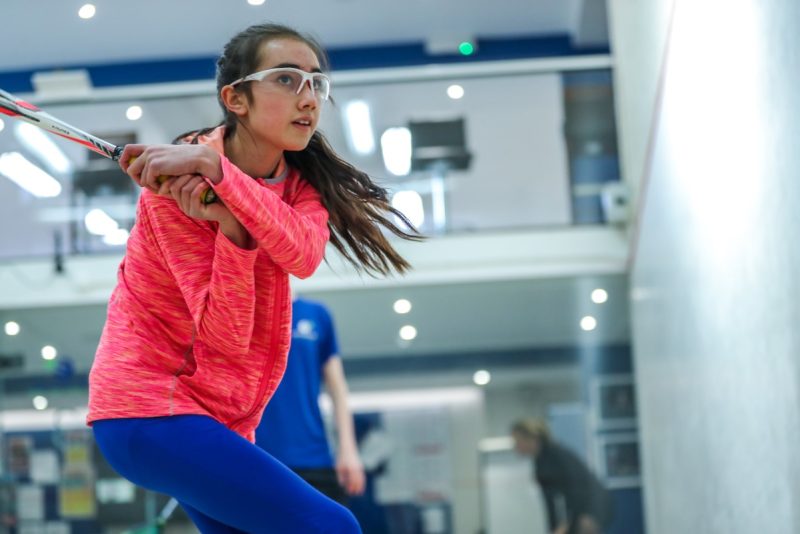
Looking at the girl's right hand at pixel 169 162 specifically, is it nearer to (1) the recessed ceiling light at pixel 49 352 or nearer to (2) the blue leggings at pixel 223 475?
(2) the blue leggings at pixel 223 475

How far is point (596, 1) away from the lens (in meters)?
8.53

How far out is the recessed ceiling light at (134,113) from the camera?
242 inches

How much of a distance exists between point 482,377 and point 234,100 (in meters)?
4.25

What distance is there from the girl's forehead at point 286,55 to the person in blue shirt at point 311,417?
191 cm

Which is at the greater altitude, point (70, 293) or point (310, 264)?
point (70, 293)

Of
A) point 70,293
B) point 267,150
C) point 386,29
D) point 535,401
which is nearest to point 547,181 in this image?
point 535,401

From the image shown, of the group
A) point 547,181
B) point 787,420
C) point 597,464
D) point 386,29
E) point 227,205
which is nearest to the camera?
point 227,205

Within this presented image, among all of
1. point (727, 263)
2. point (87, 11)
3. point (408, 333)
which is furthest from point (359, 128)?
point (727, 263)

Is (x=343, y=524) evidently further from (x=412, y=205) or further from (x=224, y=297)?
(x=412, y=205)

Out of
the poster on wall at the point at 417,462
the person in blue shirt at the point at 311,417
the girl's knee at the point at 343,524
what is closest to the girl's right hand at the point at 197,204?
the girl's knee at the point at 343,524

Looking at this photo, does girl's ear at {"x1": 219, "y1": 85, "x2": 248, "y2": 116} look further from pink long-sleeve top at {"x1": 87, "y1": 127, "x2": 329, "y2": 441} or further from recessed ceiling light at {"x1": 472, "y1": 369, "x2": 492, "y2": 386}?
recessed ceiling light at {"x1": 472, "y1": 369, "x2": 492, "y2": 386}

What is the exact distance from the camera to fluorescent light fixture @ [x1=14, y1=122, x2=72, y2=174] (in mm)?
5840

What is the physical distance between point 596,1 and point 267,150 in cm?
719

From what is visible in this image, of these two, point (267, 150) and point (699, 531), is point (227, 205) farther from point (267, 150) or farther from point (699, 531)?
point (699, 531)
